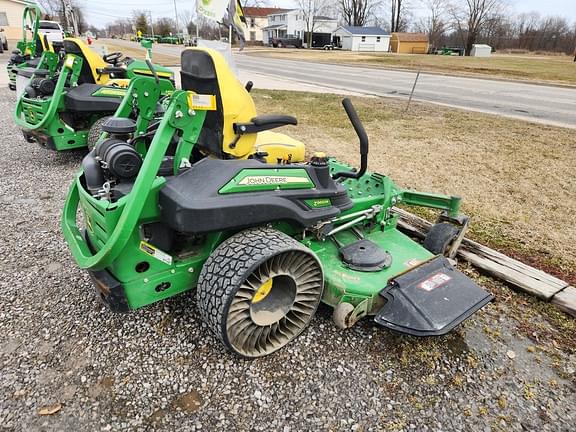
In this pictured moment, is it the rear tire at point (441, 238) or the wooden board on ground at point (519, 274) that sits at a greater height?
the rear tire at point (441, 238)

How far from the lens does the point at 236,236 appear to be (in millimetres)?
2367

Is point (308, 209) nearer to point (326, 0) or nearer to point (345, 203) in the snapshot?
point (345, 203)

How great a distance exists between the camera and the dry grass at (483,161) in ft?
13.2

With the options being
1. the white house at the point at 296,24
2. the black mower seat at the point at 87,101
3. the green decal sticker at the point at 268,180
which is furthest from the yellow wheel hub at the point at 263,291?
the white house at the point at 296,24

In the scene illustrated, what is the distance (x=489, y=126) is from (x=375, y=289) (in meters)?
7.07

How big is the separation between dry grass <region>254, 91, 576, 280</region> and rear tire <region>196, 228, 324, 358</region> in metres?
2.22

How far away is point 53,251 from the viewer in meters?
3.60

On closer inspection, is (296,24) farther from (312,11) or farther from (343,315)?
(343,315)

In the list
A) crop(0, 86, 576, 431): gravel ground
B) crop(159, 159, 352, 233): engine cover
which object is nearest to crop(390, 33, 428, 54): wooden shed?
crop(159, 159, 352, 233): engine cover

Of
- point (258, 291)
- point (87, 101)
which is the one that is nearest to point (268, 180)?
point (258, 291)

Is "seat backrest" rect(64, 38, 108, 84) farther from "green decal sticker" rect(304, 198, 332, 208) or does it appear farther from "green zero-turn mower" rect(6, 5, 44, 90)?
"green decal sticker" rect(304, 198, 332, 208)

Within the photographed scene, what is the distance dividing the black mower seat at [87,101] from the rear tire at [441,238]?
14.9 feet

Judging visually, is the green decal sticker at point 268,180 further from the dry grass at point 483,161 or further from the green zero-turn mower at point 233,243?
the dry grass at point 483,161

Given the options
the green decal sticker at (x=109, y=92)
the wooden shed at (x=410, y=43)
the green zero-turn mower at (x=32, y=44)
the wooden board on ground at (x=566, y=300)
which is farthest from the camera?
the wooden shed at (x=410, y=43)
